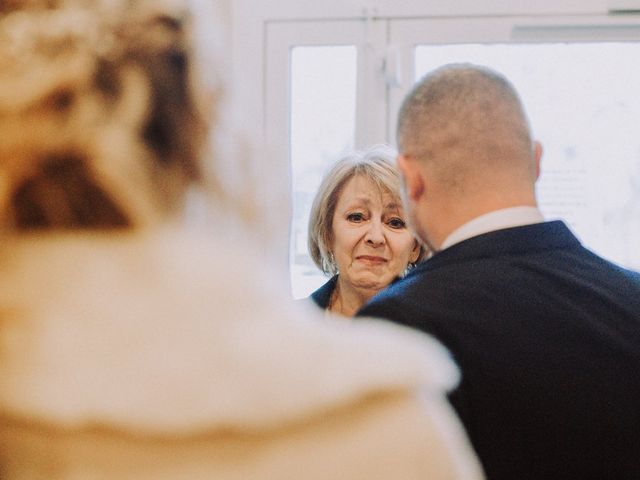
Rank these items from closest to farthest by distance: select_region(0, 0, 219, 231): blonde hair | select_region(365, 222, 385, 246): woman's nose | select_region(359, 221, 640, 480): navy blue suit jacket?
1. select_region(0, 0, 219, 231): blonde hair
2. select_region(359, 221, 640, 480): navy blue suit jacket
3. select_region(365, 222, 385, 246): woman's nose

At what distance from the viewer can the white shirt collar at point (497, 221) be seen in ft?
4.41

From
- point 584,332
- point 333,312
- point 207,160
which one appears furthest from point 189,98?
point 333,312

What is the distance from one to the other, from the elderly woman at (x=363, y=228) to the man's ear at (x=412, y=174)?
29.4 inches

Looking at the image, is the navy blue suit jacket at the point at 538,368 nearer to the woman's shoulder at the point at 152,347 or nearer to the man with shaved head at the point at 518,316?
the man with shaved head at the point at 518,316

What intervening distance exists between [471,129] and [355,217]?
0.88 metres

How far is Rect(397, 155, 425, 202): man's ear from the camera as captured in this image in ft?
4.67

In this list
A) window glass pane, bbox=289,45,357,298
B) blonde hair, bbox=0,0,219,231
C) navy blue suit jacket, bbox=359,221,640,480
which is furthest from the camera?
window glass pane, bbox=289,45,357,298

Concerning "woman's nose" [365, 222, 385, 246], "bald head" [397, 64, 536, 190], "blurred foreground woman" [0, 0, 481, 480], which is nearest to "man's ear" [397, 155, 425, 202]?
"bald head" [397, 64, 536, 190]

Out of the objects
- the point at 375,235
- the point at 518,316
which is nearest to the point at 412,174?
the point at 518,316

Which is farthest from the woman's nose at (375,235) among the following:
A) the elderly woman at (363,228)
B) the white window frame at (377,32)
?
the white window frame at (377,32)

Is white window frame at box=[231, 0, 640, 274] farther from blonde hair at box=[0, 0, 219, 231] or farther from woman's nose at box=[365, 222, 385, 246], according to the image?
blonde hair at box=[0, 0, 219, 231]

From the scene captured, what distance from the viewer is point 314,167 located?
114 inches

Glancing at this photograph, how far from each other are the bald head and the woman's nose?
0.77m

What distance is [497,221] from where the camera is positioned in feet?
4.42
